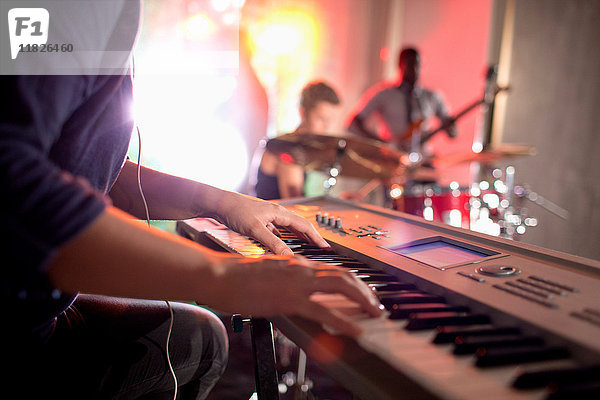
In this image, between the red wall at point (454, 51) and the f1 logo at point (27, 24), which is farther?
the red wall at point (454, 51)

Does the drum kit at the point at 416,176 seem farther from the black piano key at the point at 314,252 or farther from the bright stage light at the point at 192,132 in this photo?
the bright stage light at the point at 192,132

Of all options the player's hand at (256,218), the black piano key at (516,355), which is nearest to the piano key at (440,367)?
the black piano key at (516,355)

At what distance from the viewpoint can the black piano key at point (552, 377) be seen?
46 cm

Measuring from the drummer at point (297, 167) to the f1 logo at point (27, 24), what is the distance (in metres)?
2.65

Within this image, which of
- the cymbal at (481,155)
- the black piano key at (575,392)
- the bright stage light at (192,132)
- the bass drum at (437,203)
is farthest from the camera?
the bright stage light at (192,132)

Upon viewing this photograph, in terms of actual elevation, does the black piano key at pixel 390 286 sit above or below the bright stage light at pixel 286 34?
below

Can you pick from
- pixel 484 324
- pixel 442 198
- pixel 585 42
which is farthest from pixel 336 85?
pixel 484 324

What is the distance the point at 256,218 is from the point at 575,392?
2.31 ft

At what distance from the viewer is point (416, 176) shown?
2869 mm

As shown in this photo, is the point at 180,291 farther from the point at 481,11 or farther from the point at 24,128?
the point at 481,11

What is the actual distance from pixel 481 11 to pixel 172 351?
5250 millimetres

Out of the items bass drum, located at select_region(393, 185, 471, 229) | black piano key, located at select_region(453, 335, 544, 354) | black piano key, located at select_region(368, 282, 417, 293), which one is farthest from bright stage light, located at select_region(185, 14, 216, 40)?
black piano key, located at select_region(453, 335, 544, 354)

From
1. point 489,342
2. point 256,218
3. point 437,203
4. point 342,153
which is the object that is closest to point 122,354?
point 256,218

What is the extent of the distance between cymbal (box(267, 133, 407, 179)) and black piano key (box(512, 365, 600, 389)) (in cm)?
160
